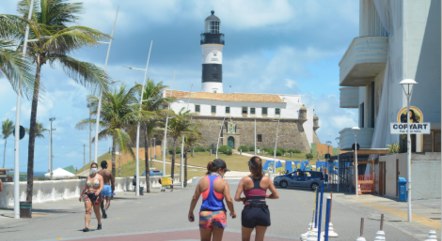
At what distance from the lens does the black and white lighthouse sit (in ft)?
424

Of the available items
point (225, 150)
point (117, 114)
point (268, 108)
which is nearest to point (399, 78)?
point (117, 114)

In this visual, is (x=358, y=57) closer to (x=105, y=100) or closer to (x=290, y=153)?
(x=105, y=100)

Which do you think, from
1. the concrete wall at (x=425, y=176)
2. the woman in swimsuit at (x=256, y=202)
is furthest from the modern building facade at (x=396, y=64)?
the woman in swimsuit at (x=256, y=202)

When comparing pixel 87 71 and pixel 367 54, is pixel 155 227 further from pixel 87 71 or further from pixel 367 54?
pixel 367 54

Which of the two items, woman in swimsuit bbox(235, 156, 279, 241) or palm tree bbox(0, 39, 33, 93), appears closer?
woman in swimsuit bbox(235, 156, 279, 241)

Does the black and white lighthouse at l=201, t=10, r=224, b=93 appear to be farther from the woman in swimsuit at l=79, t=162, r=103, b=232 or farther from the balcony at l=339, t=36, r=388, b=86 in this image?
the woman in swimsuit at l=79, t=162, r=103, b=232

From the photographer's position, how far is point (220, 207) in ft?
35.6

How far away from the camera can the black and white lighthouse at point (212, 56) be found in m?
129

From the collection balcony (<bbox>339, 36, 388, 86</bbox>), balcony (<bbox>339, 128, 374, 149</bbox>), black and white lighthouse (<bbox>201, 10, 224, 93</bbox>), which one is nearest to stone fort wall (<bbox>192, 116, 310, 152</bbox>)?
black and white lighthouse (<bbox>201, 10, 224, 93</bbox>)

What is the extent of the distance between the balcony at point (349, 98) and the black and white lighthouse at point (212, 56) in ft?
169

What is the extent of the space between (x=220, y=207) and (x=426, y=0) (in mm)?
39188

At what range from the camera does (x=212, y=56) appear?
424 ft

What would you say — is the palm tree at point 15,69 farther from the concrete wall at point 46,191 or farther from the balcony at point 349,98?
the balcony at point 349,98

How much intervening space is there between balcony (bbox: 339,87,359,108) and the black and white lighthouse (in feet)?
169
